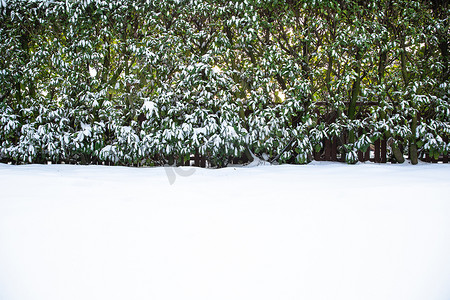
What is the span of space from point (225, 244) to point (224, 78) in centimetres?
296

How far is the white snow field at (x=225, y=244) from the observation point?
1382mm

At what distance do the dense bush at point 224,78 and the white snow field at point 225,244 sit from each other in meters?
1.96

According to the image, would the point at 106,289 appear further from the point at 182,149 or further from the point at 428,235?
the point at 182,149

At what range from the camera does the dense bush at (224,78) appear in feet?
14.0

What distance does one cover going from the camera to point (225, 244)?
164 centimetres

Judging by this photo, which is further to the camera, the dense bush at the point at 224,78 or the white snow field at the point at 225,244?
the dense bush at the point at 224,78

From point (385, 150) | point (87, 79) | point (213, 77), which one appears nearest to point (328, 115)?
point (385, 150)

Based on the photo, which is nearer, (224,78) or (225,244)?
(225,244)

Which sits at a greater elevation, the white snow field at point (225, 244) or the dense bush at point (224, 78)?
the dense bush at point (224, 78)

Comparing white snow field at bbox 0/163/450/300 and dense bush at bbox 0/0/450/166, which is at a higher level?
dense bush at bbox 0/0/450/166

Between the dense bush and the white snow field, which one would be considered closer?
the white snow field

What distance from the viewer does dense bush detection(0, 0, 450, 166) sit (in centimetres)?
425

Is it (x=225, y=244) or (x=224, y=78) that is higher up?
(x=224, y=78)

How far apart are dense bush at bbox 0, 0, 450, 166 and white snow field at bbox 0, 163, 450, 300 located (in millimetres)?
1957
